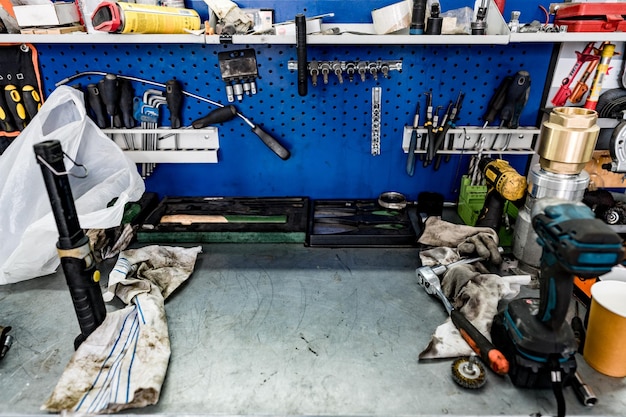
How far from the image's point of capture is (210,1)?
1.16 meters

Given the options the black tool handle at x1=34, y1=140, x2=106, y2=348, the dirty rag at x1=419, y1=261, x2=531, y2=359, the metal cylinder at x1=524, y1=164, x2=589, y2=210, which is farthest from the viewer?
the metal cylinder at x1=524, y1=164, x2=589, y2=210

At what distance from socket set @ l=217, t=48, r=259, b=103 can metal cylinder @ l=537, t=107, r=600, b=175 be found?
87 cm

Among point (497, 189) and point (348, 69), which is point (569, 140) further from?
point (348, 69)

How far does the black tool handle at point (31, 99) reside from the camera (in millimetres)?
1284

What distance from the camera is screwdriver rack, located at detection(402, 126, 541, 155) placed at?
1335mm

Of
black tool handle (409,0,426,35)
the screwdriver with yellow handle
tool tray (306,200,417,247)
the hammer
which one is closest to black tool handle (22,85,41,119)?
the screwdriver with yellow handle

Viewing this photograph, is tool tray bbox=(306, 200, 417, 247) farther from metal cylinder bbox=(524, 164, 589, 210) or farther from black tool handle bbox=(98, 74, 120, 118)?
black tool handle bbox=(98, 74, 120, 118)

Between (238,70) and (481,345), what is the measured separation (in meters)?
1.04

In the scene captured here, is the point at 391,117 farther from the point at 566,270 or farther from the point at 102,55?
the point at 102,55

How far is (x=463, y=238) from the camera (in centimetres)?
120

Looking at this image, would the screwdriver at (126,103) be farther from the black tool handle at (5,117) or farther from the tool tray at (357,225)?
the tool tray at (357,225)

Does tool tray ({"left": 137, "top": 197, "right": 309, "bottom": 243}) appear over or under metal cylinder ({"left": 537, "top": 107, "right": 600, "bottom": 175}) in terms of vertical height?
under

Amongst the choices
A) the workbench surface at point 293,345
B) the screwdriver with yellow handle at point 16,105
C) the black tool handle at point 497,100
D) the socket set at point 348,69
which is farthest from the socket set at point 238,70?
the black tool handle at point 497,100

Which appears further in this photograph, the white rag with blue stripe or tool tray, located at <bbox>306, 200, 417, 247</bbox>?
tool tray, located at <bbox>306, 200, 417, 247</bbox>
